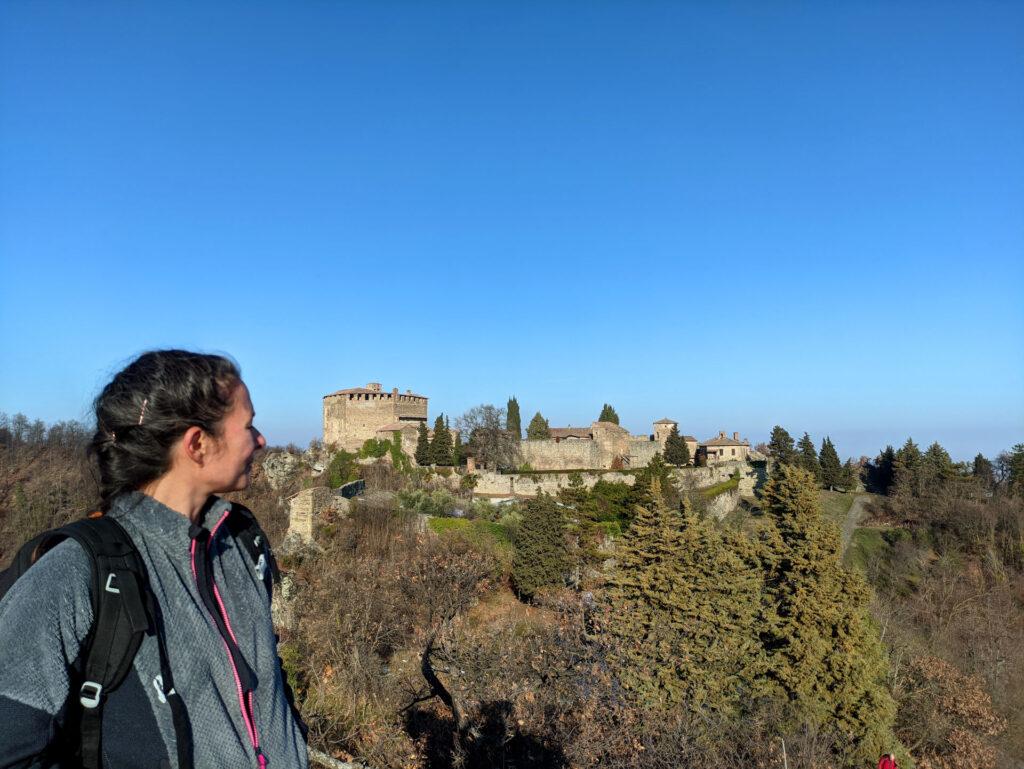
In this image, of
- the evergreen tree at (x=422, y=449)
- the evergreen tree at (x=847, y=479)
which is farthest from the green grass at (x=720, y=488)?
the evergreen tree at (x=422, y=449)

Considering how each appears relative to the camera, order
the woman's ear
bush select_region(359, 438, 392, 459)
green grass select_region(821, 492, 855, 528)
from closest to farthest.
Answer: the woman's ear → green grass select_region(821, 492, 855, 528) → bush select_region(359, 438, 392, 459)

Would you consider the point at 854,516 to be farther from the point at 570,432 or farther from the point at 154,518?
the point at 154,518

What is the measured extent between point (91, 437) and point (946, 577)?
30621mm

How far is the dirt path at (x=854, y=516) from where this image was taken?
97.8ft

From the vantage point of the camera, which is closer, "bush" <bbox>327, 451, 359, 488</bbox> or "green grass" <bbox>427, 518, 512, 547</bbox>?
"green grass" <bbox>427, 518, 512, 547</bbox>

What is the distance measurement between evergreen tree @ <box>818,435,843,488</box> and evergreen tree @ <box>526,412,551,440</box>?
17.8 m

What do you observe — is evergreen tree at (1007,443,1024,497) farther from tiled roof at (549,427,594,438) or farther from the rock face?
the rock face

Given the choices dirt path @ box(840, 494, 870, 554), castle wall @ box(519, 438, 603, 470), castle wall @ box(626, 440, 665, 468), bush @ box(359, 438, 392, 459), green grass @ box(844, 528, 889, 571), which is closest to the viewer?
green grass @ box(844, 528, 889, 571)

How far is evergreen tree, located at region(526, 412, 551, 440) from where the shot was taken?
45.8 metres

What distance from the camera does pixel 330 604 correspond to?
1457cm

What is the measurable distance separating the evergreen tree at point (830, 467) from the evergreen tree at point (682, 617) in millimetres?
24397

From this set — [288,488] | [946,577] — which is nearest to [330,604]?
[288,488]

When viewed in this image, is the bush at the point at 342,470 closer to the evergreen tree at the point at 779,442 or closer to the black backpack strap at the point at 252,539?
the evergreen tree at the point at 779,442

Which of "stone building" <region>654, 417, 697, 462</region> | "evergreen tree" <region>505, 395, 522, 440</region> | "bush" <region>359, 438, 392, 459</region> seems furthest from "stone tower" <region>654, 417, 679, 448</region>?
"bush" <region>359, 438, 392, 459</region>
